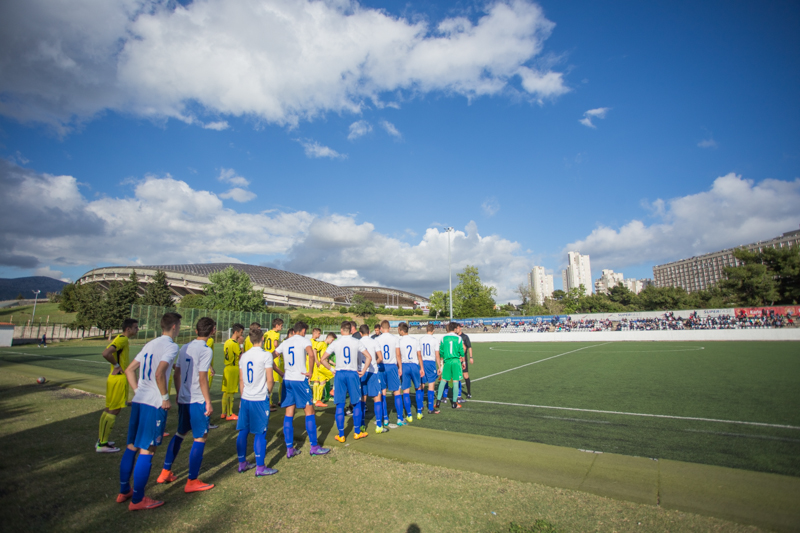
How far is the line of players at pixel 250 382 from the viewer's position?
149 inches

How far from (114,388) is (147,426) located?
242 cm

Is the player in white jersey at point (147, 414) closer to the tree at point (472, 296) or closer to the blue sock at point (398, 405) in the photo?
the blue sock at point (398, 405)

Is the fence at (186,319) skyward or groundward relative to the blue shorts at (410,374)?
skyward

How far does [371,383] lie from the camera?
21.0 feet

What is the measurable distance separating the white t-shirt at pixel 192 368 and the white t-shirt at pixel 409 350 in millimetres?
4078

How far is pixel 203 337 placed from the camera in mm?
4285

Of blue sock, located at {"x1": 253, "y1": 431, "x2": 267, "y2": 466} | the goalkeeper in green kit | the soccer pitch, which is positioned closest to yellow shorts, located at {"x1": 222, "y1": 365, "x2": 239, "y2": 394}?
the soccer pitch

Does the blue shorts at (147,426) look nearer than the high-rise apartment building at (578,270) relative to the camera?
Yes

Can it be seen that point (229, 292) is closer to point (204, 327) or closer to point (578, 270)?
point (204, 327)

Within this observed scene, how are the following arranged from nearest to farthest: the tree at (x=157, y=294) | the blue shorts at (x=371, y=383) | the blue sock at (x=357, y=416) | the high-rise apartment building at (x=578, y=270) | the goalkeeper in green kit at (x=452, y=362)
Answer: the blue sock at (x=357, y=416) → the blue shorts at (x=371, y=383) → the goalkeeper in green kit at (x=452, y=362) → the tree at (x=157, y=294) → the high-rise apartment building at (x=578, y=270)

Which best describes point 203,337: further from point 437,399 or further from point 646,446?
point 646,446

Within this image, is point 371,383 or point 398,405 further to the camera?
point 398,405

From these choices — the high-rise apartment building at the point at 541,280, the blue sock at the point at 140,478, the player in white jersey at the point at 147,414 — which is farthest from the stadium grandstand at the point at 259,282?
the high-rise apartment building at the point at 541,280

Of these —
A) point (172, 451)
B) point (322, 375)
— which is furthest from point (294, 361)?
point (322, 375)
